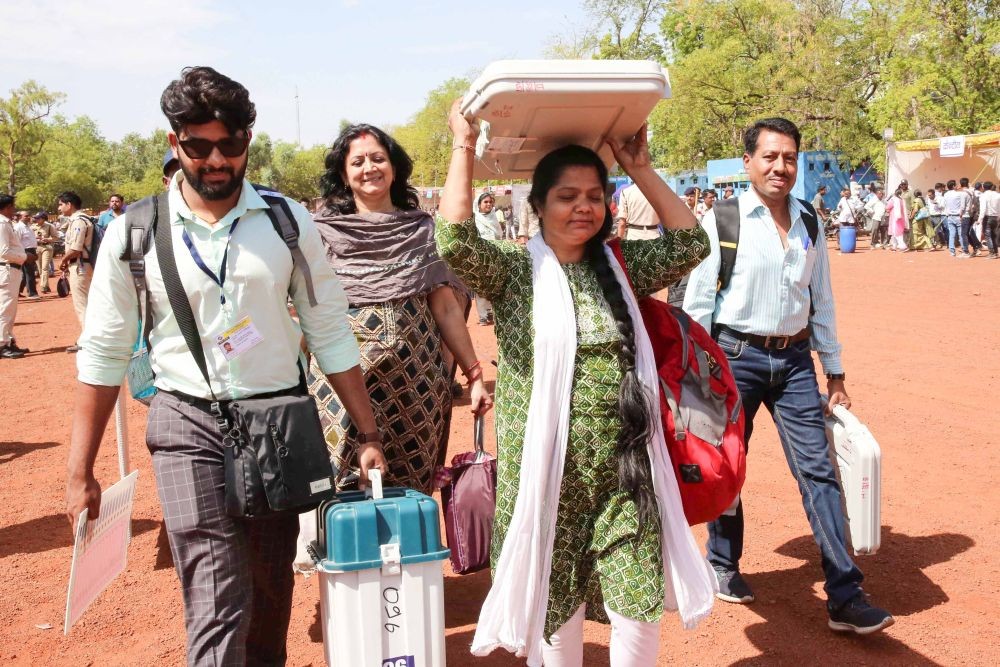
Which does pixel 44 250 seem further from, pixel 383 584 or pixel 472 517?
pixel 383 584

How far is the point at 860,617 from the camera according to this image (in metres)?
3.76

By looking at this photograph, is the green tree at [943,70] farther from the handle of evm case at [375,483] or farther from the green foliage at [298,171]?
the green foliage at [298,171]

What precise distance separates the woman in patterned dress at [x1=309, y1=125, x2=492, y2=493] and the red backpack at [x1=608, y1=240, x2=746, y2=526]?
103 centimetres

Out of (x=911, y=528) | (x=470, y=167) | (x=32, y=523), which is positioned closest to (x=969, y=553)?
(x=911, y=528)

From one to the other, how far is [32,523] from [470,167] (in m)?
4.55

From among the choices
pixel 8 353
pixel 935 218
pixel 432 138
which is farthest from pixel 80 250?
pixel 432 138

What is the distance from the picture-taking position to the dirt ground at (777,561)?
3.86 metres

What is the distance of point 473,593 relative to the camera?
4535 mm

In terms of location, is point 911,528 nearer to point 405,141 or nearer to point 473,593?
point 473,593

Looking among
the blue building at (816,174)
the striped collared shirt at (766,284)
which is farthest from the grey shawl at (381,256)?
the blue building at (816,174)

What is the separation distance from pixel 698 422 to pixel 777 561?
2.25 meters

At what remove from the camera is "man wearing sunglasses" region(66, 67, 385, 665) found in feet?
8.30

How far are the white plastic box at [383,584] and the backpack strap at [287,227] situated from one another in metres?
0.72

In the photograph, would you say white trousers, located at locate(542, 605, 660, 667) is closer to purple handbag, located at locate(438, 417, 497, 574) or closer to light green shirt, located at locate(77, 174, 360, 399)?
purple handbag, located at locate(438, 417, 497, 574)
